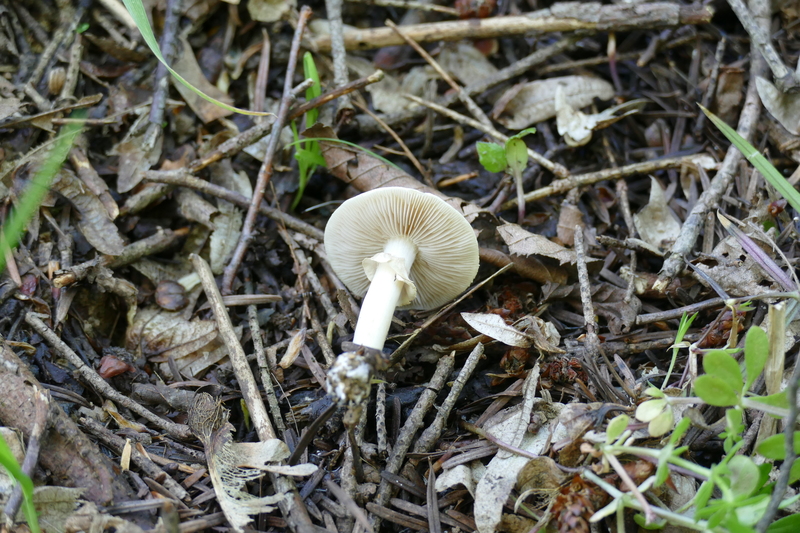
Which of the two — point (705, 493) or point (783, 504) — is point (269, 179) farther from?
point (783, 504)

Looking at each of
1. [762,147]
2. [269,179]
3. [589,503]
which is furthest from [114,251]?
[762,147]

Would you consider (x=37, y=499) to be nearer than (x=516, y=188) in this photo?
Yes

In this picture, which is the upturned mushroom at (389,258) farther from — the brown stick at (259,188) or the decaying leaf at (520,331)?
the brown stick at (259,188)

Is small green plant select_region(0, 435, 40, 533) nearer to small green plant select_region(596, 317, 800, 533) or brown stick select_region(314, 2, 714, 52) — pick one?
small green plant select_region(596, 317, 800, 533)

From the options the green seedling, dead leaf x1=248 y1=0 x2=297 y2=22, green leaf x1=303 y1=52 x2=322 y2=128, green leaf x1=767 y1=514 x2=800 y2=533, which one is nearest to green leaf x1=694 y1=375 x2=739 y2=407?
green leaf x1=767 y1=514 x2=800 y2=533

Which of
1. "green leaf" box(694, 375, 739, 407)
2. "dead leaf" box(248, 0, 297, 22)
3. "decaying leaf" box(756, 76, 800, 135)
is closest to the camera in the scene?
"green leaf" box(694, 375, 739, 407)

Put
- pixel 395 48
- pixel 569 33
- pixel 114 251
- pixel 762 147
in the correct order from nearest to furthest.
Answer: pixel 114 251 < pixel 762 147 < pixel 569 33 < pixel 395 48

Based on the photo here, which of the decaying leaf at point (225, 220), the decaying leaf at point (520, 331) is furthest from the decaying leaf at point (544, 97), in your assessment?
the decaying leaf at point (225, 220)
